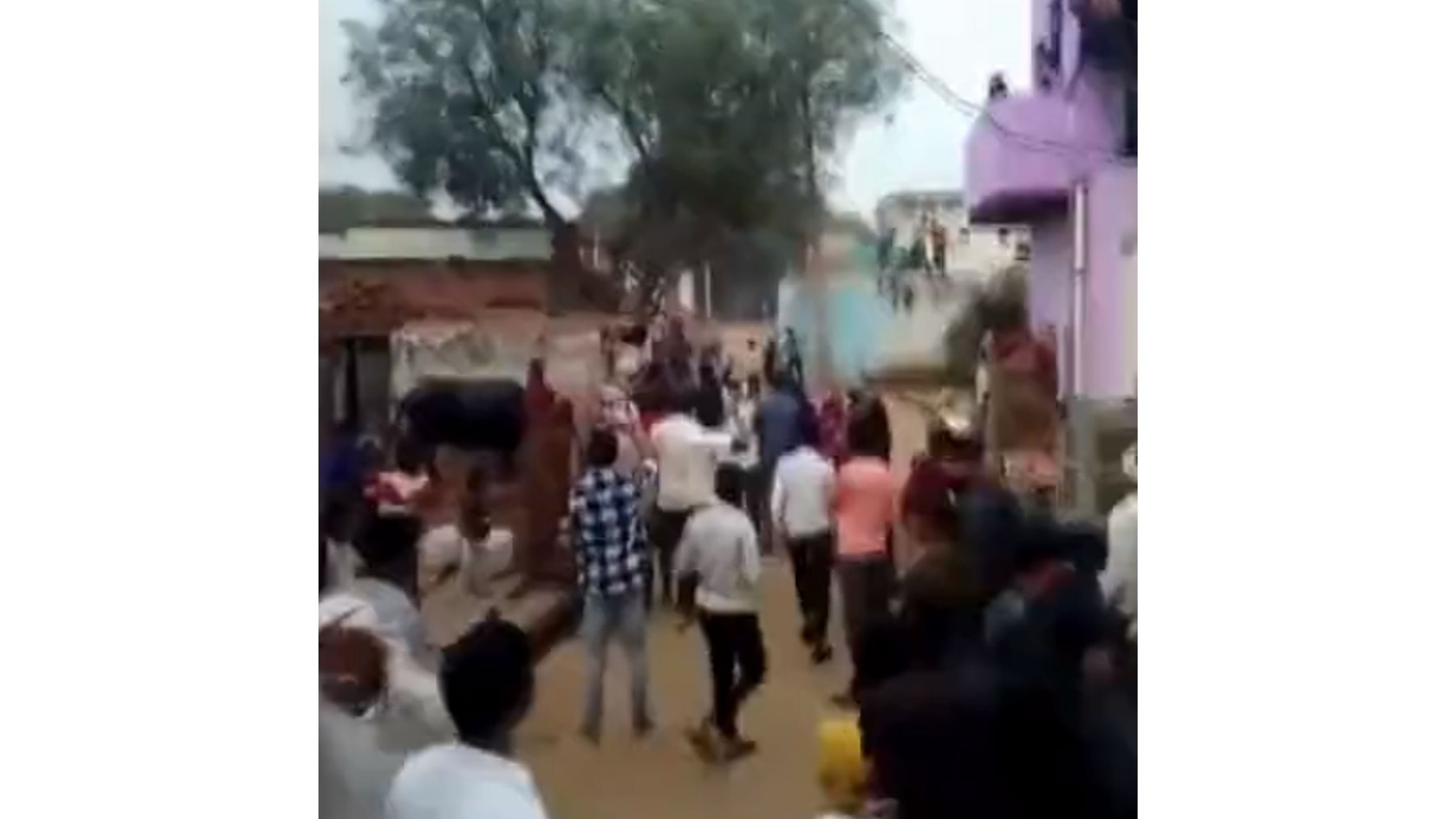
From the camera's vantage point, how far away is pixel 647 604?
93.3 inches

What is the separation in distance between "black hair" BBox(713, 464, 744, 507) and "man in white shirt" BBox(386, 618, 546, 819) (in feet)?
1.03

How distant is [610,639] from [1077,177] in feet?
2.74

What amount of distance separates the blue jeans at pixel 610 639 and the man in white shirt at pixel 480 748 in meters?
0.08

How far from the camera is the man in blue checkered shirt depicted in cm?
236

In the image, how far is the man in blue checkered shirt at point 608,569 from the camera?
7.73 feet

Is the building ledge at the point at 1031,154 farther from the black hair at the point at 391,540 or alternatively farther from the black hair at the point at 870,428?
the black hair at the point at 391,540

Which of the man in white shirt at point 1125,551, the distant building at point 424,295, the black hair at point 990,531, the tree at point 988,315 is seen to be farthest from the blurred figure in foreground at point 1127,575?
the distant building at point 424,295

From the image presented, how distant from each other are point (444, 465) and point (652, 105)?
540mm

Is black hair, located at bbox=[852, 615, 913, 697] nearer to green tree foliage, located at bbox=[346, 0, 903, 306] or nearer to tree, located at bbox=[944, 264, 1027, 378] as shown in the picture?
tree, located at bbox=[944, 264, 1027, 378]

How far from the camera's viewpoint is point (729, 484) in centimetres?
238

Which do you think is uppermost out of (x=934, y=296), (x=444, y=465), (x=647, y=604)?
(x=934, y=296)
